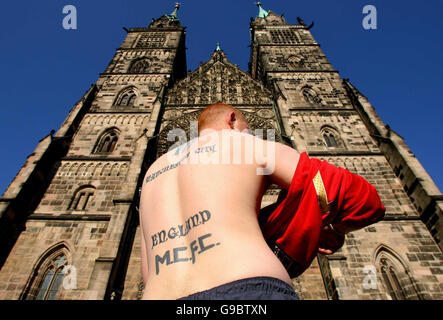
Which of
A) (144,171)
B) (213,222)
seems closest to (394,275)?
(213,222)

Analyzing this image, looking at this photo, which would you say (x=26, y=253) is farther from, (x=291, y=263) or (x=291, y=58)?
(x=291, y=58)

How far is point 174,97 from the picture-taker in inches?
501

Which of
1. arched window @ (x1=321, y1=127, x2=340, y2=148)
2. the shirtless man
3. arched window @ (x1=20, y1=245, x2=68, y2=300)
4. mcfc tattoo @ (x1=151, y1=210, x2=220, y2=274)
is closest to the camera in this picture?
the shirtless man

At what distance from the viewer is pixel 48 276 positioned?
6.25m

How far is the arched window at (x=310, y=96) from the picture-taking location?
477 inches

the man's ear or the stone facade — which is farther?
the stone facade

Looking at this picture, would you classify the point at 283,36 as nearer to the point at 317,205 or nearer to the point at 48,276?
the point at 48,276

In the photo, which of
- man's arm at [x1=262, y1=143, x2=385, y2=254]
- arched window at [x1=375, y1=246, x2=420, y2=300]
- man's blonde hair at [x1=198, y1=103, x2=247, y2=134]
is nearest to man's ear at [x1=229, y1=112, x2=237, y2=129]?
man's blonde hair at [x1=198, y1=103, x2=247, y2=134]

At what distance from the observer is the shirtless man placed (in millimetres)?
869

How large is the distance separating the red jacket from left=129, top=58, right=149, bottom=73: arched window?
14.6 metres

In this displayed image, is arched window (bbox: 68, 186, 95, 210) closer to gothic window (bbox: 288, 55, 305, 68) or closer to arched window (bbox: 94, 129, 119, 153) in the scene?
arched window (bbox: 94, 129, 119, 153)

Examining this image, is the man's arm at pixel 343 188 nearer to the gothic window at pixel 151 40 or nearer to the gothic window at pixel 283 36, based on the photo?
the gothic window at pixel 151 40

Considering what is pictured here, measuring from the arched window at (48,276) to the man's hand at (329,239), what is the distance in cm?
687

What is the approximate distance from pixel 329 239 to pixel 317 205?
343 mm
